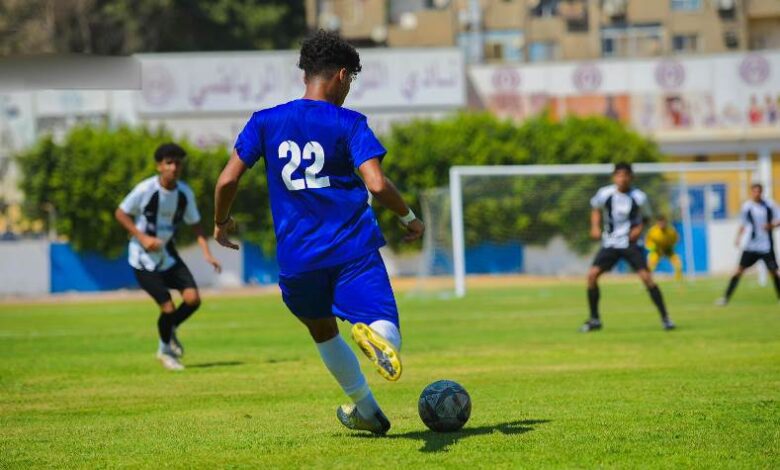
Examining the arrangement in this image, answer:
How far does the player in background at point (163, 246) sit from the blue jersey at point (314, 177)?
6.08 metres

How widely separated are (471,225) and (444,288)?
2.10 metres

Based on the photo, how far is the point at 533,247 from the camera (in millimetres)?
36344

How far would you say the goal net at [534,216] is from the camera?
34.3 m

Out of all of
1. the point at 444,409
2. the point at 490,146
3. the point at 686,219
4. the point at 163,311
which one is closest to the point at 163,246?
the point at 163,311

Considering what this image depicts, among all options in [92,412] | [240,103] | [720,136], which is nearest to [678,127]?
[720,136]

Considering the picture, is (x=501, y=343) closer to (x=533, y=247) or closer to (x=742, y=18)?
(x=533, y=247)

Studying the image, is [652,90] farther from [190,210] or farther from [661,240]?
[190,210]

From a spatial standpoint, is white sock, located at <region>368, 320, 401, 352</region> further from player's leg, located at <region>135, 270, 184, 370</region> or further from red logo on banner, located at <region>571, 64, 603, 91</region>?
red logo on banner, located at <region>571, 64, 603, 91</region>

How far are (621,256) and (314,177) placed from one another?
35.2 ft

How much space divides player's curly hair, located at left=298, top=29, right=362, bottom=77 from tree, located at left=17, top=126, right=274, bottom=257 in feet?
116

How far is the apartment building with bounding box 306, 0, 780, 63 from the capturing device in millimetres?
63156

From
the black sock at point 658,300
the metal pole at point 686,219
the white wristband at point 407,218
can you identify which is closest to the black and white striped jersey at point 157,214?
the white wristband at point 407,218

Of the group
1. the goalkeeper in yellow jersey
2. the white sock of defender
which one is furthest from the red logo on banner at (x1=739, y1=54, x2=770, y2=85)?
the white sock of defender

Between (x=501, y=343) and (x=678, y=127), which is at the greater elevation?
(x=678, y=127)
